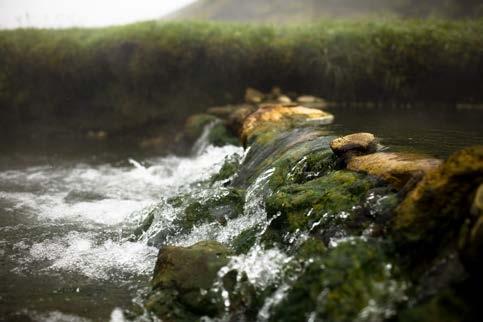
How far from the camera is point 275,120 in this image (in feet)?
27.4

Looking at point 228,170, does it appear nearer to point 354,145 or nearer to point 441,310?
point 354,145

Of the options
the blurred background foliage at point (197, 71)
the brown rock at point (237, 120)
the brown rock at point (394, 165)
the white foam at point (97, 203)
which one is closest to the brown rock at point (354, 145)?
the brown rock at point (394, 165)

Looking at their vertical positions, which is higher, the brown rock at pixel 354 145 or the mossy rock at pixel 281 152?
the brown rock at pixel 354 145

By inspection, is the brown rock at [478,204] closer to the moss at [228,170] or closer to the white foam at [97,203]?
the white foam at [97,203]

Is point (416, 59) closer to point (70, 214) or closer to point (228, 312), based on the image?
point (70, 214)

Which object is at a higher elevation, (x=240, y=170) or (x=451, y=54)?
(x=451, y=54)

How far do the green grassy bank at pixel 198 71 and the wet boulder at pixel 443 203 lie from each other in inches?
397

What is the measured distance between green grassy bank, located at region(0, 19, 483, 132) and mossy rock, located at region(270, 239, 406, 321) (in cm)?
1019

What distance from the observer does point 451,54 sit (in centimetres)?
1303

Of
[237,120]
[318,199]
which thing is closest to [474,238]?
[318,199]

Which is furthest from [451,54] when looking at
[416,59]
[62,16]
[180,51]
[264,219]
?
[62,16]

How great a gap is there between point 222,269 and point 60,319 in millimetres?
1383

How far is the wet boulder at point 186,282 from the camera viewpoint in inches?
141

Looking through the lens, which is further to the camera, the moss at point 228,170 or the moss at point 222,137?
the moss at point 222,137
